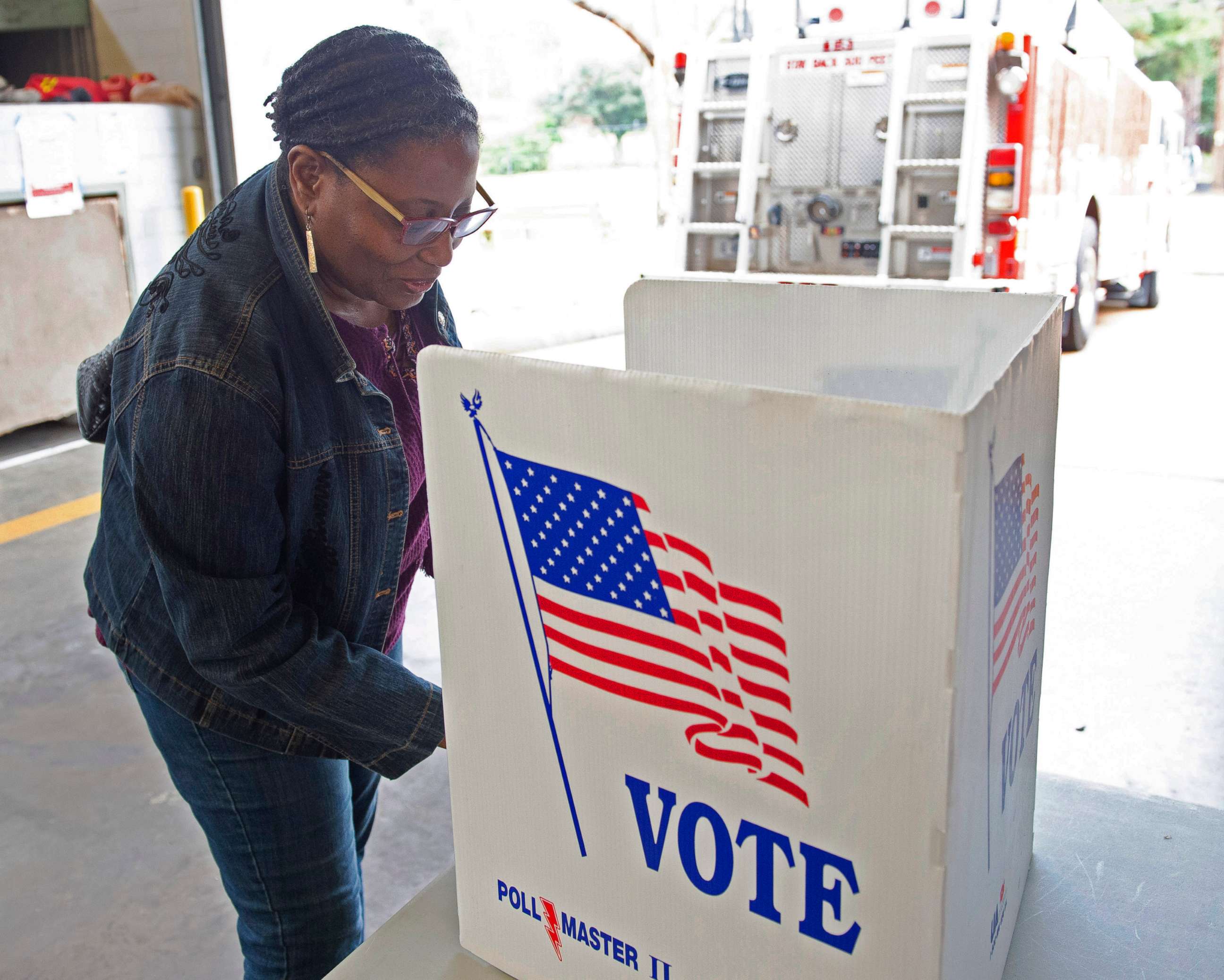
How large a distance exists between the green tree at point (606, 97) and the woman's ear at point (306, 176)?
29501 mm

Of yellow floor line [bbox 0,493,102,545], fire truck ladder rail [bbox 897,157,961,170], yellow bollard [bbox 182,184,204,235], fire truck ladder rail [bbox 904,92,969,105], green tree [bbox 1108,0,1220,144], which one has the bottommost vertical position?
yellow floor line [bbox 0,493,102,545]

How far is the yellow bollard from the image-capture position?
6.23 metres

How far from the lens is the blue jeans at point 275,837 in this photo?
3.94 feet

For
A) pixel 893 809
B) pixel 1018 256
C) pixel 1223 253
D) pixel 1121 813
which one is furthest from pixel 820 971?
pixel 1223 253

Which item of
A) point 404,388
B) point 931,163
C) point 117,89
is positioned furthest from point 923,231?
point 404,388

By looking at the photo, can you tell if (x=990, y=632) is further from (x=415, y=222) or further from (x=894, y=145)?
(x=894, y=145)

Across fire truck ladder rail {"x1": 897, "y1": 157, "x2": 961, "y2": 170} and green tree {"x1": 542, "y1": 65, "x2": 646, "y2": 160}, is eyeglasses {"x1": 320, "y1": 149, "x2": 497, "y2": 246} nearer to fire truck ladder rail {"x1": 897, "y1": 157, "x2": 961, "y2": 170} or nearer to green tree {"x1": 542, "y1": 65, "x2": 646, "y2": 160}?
fire truck ladder rail {"x1": 897, "y1": 157, "x2": 961, "y2": 170}

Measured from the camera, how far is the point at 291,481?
41.6 inches

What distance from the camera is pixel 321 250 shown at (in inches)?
44.6

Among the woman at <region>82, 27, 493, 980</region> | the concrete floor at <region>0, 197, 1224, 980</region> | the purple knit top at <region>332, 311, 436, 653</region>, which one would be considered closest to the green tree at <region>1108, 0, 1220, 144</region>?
the concrete floor at <region>0, 197, 1224, 980</region>

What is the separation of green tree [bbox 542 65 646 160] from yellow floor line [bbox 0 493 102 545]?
26331 mm

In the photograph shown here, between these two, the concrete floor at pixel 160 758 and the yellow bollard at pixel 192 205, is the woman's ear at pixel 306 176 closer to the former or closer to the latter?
the concrete floor at pixel 160 758

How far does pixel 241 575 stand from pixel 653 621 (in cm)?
48

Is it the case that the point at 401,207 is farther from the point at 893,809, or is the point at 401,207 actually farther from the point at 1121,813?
the point at 1121,813
